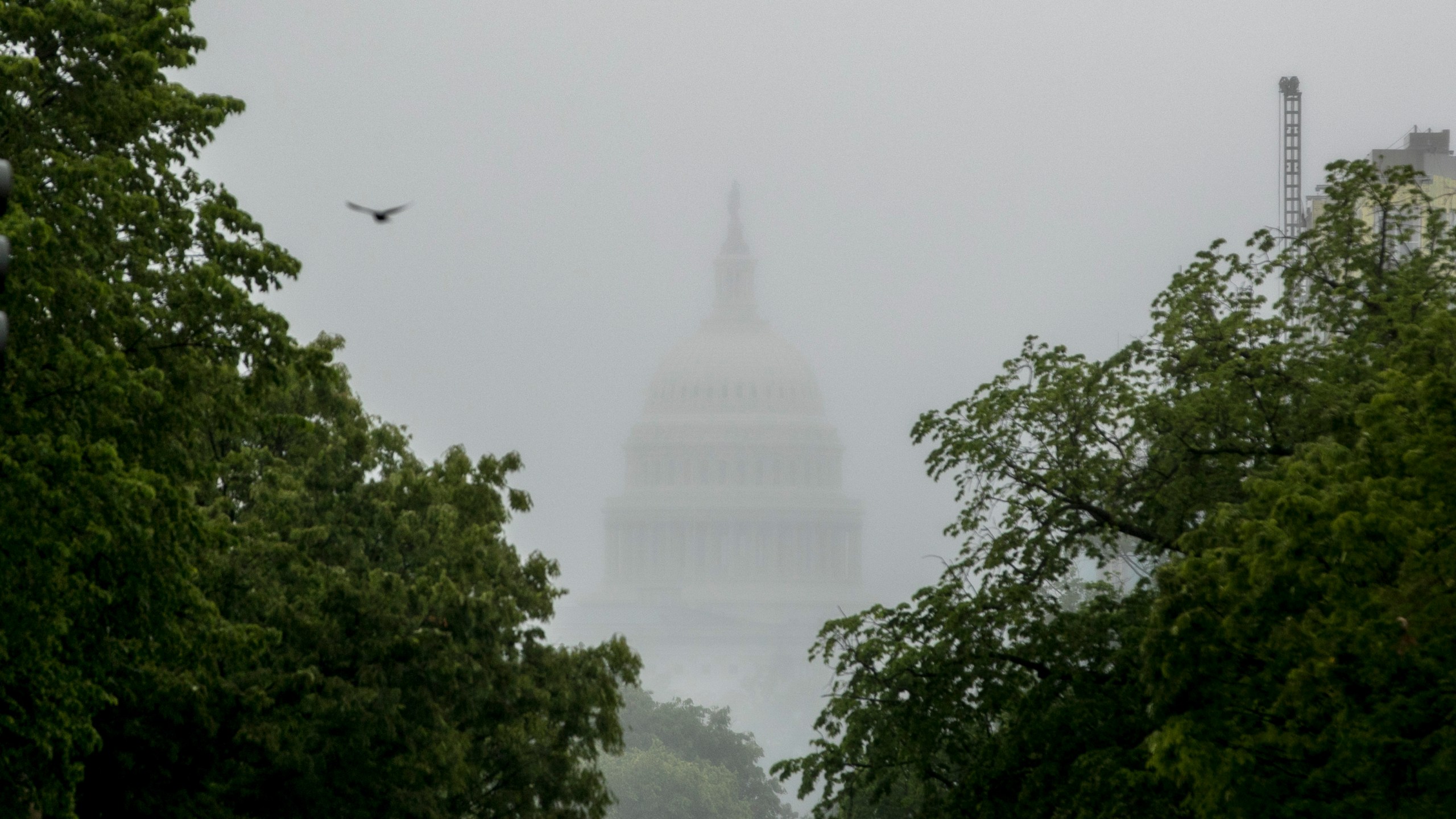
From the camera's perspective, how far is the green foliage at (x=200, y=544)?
768 inches

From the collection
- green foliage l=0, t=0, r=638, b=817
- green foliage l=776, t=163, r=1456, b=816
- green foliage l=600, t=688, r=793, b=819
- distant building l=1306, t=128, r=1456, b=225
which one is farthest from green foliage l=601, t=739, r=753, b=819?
green foliage l=0, t=0, r=638, b=817

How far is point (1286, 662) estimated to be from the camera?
2097cm

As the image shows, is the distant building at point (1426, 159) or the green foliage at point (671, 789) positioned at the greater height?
the distant building at point (1426, 159)

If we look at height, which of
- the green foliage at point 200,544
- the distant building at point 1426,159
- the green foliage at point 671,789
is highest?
the distant building at point 1426,159

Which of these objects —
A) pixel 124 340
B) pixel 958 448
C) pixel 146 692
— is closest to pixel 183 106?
pixel 124 340

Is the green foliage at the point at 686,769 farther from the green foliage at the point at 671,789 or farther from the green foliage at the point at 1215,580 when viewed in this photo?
the green foliage at the point at 1215,580

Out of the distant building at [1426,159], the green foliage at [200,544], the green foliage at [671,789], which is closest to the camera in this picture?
the green foliage at [200,544]

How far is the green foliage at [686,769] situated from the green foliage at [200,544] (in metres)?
64.9

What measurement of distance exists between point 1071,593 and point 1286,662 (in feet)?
161

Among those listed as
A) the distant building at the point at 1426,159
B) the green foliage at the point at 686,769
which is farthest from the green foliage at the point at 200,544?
the green foliage at the point at 686,769

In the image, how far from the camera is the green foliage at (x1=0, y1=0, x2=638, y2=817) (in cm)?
1950

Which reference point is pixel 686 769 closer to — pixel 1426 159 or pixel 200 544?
pixel 1426 159

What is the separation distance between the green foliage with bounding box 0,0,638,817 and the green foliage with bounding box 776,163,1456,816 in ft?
16.7

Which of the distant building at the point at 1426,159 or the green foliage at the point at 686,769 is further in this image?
the green foliage at the point at 686,769
